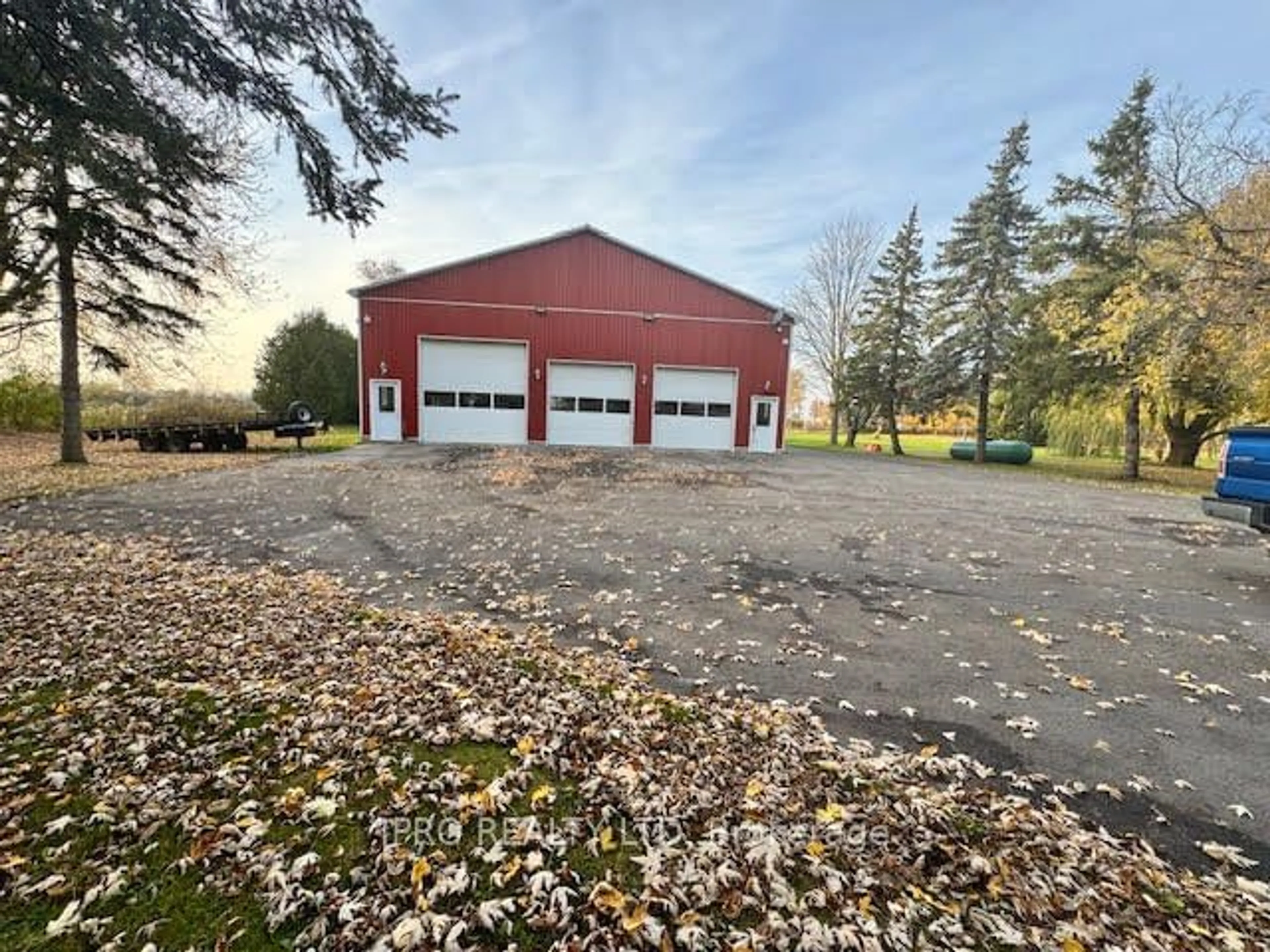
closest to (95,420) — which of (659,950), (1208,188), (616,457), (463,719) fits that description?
(616,457)

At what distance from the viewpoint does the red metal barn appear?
20625 millimetres

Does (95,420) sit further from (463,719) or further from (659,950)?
(659,950)

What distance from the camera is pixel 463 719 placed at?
3.02 metres

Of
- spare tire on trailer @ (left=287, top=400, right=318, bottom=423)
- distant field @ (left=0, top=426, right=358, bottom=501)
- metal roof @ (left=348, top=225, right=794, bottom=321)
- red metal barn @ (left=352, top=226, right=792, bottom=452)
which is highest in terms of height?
metal roof @ (left=348, top=225, right=794, bottom=321)

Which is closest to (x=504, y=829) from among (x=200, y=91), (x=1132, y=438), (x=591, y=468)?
(x=200, y=91)

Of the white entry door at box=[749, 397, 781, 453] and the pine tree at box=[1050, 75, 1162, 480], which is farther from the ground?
the pine tree at box=[1050, 75, 1162, 480]

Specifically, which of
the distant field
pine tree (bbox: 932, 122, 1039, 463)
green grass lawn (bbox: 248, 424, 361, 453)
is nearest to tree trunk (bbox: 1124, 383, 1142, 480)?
pine tree (bbox: 932, 122, 1039, 463)

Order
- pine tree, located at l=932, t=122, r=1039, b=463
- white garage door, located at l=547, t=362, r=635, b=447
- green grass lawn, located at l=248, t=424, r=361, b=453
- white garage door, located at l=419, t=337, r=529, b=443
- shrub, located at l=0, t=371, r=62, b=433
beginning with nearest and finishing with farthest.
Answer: green grass lawn, located at l=248, t=424, r=361, b=453 → shrub, located at l=0, t=371, r=62, b=433 → white garage door, located at l=419, t=337, r=529, b=443 → white garage door, located at l=547, t=362, r=635, b=447 → pine tree, located at l=932, t=122, r=1039, b=463

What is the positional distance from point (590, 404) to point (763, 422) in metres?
6.73

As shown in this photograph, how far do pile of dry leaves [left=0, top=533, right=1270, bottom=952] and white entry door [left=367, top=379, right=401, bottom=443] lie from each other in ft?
58.6

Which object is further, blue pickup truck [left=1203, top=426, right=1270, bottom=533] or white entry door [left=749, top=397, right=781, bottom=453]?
white entry door [left=749, top=397, right=781, bottom=453]

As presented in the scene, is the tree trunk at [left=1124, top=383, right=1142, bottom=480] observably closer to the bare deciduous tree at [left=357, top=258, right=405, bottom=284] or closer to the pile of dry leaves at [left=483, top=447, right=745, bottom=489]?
the pile of dry leaves at [left=483, top=447, right=745, bottom=489]

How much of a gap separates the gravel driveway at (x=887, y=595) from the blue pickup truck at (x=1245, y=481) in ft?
2.60

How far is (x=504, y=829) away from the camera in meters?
2.27
